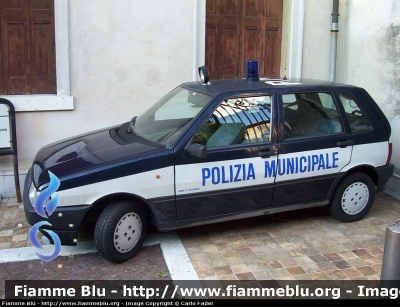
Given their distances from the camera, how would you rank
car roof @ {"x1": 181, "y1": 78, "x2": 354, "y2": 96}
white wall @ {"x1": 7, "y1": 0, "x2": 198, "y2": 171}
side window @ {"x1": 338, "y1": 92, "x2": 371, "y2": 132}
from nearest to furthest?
car roof @ {"x1": 181, "y1": 78, "x2": 354, "y2": 96}, side window @ {"x1": 338, "y1": 92, "x2": 371, "y2": 132}, white wall @ {"x1": 7, "y1": 0, "x2": 198, "y2": 171}

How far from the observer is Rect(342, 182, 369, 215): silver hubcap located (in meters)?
5.75

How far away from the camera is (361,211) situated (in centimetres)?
591

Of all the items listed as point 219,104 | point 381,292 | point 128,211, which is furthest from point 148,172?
point 381,292

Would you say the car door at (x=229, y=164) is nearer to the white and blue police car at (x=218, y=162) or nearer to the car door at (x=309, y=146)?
the white and blue police car at (x=218, y=162)

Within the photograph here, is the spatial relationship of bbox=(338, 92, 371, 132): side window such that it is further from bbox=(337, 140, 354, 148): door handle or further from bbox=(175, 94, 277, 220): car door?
bbox=(175, 94, 277, 220): car door

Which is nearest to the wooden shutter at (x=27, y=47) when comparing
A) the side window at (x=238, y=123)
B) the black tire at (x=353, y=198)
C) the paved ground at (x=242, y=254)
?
the paved ground at (x=242, y=254)

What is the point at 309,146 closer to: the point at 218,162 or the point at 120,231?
the point at 218,162

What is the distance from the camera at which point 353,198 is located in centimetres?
580

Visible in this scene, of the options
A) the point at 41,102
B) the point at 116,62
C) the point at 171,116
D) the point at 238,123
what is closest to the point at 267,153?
the point at 238,123

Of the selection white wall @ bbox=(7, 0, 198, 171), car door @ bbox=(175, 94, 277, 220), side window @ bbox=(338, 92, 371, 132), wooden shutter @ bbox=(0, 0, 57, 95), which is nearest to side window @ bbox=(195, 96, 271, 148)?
car door @ bbox=(175, 94, 277, 220)

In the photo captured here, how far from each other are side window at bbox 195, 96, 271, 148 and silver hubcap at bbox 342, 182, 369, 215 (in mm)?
1295

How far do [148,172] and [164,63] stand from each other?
2987mm

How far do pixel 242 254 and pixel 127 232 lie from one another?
118cm

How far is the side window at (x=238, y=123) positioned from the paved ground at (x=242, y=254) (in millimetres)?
1093
